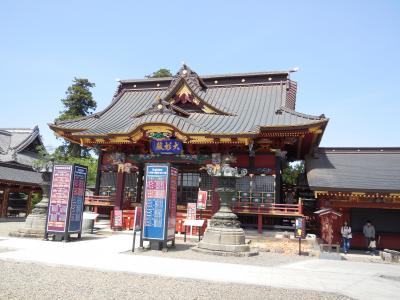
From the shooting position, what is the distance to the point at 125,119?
24.9 metres

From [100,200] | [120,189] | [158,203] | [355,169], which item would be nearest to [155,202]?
[158,203]

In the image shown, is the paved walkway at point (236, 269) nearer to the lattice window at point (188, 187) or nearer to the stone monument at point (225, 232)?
the stone monument at point (225, 232)

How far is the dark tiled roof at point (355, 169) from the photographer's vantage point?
54.5 ft

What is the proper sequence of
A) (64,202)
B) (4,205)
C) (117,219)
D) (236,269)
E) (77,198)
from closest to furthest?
(236,269)
(64,202)
(77,198)
(117,219)
(4,205)

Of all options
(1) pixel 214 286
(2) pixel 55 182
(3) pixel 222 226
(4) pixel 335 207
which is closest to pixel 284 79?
(4) pixel 335 207

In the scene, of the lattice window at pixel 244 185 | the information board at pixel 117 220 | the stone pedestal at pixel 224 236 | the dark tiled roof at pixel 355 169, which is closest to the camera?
the stone pedestal at pixel 224 236

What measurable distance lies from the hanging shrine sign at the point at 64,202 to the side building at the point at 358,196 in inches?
417

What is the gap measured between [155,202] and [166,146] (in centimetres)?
836

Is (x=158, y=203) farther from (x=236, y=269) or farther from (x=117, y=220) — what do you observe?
(x=117, y=220)

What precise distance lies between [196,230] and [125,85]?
16334 mm

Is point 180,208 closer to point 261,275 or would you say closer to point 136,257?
point 136,257

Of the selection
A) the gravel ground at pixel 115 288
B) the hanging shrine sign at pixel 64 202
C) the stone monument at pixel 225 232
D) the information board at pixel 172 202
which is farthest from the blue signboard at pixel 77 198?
the gravel ground at pixel 115 288

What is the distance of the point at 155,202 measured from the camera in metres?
13.2

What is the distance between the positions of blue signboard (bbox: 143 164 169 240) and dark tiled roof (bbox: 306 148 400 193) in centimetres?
760
